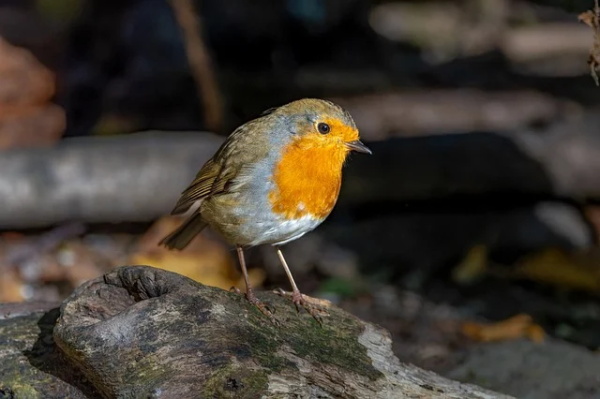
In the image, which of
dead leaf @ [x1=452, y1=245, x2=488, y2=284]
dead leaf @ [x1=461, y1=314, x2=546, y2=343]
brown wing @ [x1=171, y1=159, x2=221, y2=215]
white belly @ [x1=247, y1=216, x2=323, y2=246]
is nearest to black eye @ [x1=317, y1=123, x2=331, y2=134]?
white belly @ [x1=247, y1=216, x2=323, y2=246]

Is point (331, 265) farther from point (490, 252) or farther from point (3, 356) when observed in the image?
point (3, 356)

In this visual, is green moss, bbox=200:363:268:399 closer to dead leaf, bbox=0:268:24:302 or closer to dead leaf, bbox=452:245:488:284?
dead leaf, bbox=0:268:24:302

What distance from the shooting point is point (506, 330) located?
5281 millimetres

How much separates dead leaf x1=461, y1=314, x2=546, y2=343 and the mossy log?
177 centimetres

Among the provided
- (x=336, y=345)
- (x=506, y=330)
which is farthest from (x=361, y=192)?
(x=336, y=345)

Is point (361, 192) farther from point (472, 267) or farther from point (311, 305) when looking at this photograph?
point (311, 305)

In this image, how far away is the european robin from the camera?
385cm

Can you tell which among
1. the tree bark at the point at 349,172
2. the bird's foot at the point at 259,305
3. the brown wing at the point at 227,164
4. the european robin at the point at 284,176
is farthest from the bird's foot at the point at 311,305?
the tree bark at the point at 349,172

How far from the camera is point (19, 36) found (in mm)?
6938

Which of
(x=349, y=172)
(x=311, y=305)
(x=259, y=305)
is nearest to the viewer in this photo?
(x=259, y=305)

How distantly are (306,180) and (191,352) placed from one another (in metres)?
1.00

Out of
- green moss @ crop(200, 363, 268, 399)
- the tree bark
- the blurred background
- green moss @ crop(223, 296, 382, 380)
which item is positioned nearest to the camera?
green moss @ crop(200, 363, 268, 399)

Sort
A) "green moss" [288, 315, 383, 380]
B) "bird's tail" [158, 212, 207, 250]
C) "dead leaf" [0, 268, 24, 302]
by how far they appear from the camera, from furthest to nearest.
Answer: "dead leaf" [0, 268, 24, 302] < "bird's tail" [158, 212, 207, 250] < "green moss" [288, 315, 383, 380]

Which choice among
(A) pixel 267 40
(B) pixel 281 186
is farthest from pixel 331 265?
(A) pixel 267 40
